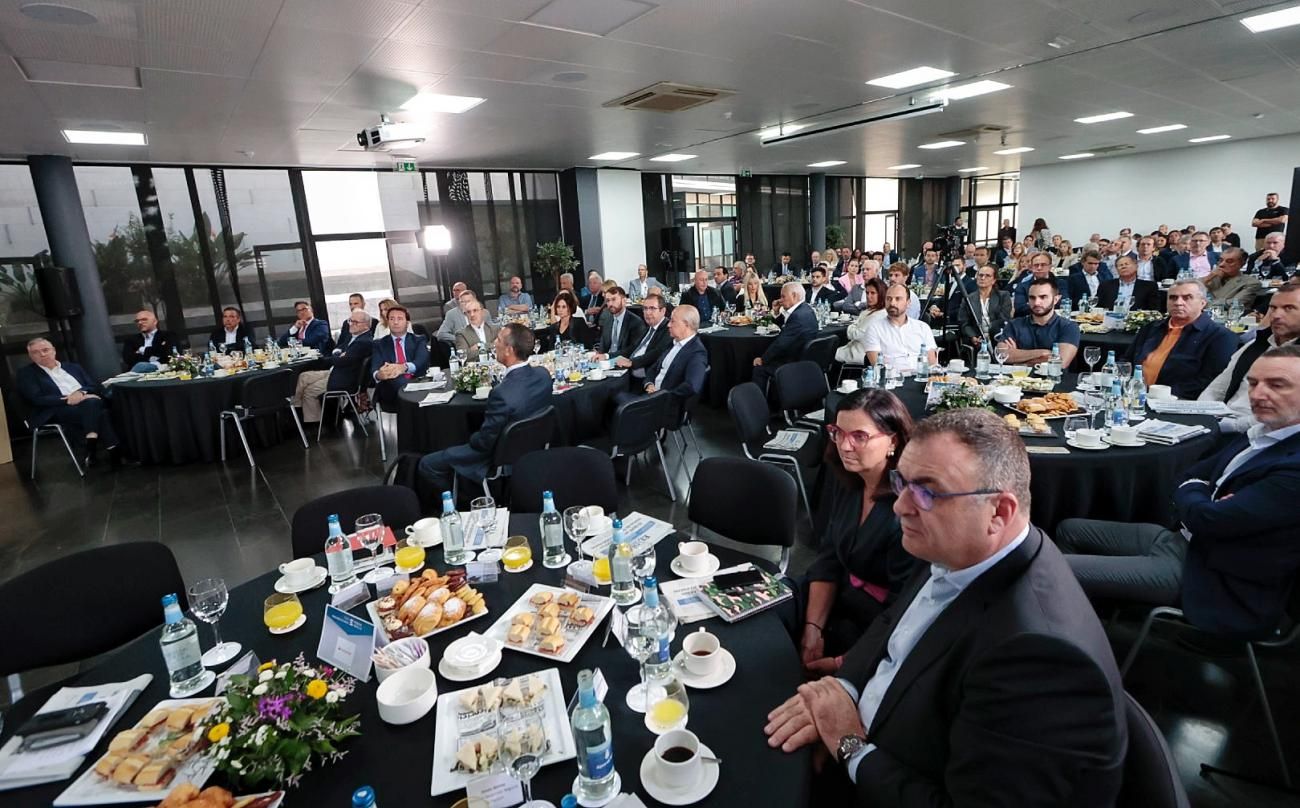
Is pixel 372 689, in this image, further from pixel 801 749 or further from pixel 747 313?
pixel 747 313

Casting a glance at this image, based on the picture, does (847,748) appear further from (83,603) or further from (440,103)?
(440,103)

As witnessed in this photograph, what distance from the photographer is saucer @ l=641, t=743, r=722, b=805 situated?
122 centimetres

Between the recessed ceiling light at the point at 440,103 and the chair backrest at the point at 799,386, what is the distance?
440 cm

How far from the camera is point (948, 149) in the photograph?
1328 cm

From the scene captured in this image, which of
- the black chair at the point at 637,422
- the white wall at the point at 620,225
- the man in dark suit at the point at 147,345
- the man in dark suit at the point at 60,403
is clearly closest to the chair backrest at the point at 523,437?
the black chair at the point at 637,422

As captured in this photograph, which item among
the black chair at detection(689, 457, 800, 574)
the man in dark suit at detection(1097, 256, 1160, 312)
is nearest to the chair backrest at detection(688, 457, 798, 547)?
the black chair at detection(689, 457, 800, 574)

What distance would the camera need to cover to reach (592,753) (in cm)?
122

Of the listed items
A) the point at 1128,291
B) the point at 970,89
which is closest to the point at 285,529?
the point at 970,89

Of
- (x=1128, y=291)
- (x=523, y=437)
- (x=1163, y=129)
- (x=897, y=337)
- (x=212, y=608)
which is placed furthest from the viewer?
(x=1163, y=129)

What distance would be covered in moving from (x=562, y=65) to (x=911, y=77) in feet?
12.8

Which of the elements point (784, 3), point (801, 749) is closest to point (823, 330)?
point (784, 3)

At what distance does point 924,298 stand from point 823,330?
13.6ft

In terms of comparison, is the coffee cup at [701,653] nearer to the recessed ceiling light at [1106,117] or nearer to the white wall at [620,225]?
the recessed ceiling light at [1106,117]

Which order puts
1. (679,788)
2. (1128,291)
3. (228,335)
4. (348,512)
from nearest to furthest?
(679,788)
(348,512)
(1128,291)
(228,335)
